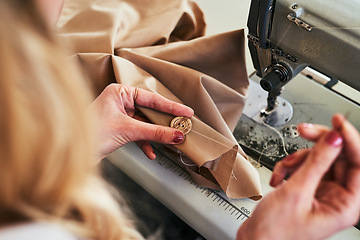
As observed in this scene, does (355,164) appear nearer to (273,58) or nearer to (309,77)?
(273,58)

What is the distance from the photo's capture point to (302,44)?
0.96 metres

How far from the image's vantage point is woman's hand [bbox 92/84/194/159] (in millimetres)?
999

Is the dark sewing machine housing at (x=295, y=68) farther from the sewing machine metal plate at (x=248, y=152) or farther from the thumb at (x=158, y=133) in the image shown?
the thumb at (x=158, y=133)

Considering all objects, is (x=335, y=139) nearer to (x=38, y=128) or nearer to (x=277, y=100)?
(x=38, y=128)

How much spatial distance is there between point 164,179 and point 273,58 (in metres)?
0.47

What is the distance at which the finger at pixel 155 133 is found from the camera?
3.25 feet

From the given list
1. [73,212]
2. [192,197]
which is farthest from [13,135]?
[192,197]

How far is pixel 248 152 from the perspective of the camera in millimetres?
1135

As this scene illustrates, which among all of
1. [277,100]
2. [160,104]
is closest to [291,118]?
[277,100]

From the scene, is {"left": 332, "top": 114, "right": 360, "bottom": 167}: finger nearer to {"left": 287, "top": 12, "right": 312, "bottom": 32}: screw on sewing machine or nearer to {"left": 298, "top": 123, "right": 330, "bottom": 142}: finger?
{"left": 298, "top": 123, "right": 330, "bottom": 142}: finger

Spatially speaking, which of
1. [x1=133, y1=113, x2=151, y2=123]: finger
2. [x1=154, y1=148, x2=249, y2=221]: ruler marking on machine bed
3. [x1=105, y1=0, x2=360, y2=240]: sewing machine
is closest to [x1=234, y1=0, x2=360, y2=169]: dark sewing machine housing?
[x1=105, y1=0, x2=360, y2=240]: sewing machine

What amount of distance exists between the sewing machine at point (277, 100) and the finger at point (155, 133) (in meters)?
0.12

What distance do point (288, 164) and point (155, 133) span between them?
0.39m

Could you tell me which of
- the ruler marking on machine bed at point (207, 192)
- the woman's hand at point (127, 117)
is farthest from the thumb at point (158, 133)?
the ruler marking on machine bed at point (207, 192)
